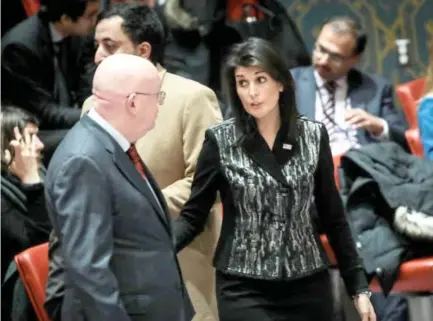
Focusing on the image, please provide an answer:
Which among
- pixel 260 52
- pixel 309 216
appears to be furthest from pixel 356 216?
pixel 260 52

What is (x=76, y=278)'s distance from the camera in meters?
1.79

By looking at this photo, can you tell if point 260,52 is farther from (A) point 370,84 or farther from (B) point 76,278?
(A) point 370,84

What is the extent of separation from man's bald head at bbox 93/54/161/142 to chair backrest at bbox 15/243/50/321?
64 cm

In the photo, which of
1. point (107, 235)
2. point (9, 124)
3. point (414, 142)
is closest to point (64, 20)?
point (9, 124)

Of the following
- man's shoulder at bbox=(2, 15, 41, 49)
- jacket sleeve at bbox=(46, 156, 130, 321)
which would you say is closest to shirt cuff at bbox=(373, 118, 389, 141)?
man's shoulder at bbox=(2, 15, 41, 49)

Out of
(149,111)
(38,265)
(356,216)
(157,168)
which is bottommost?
(356,216)

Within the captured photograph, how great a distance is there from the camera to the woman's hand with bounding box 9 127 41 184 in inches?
121

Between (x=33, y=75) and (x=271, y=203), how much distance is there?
1.66 m

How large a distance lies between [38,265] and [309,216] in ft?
2.29

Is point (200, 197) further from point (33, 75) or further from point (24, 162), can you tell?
point (33, 75)

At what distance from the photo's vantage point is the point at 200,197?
2.29m

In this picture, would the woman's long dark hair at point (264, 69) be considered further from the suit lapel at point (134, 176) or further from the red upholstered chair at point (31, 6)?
the red upholstered chair at point (31, 6)

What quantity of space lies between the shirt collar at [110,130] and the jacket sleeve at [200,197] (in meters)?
0.38

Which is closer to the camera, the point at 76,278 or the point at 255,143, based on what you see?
the point at 76,278
